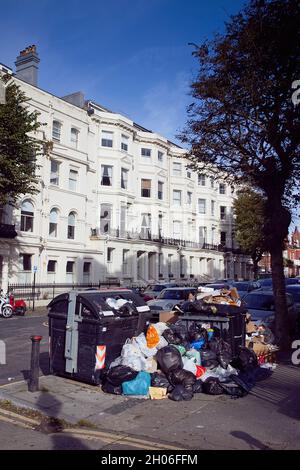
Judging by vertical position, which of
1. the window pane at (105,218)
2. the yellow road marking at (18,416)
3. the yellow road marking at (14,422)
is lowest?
the yellow road marking at (14,422)

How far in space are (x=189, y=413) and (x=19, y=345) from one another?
7.68m

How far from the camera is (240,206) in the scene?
1813 inches

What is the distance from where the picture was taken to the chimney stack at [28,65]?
98.7 feet

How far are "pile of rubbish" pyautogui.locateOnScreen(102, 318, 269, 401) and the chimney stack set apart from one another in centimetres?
2676

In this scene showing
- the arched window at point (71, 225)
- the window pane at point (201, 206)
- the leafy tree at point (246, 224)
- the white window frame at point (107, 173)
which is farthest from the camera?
the window pane at point (201, 206)

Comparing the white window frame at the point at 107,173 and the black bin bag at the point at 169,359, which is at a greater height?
the white window frame at the point at 107,173

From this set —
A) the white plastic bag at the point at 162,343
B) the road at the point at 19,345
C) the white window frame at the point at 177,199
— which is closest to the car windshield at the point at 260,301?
the white plastic bag at the point at 162,343

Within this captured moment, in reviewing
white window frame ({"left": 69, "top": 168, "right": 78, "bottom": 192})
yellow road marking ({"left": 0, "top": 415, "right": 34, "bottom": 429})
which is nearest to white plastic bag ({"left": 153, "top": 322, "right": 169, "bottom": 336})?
yellow road marking ({"left": 0, "top": 415, "right": 34, "bottom": 429})

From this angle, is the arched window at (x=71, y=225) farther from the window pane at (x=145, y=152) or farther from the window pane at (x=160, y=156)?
the window pane at (x=160, y=156)

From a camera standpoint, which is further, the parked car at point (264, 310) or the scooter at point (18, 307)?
the scooter at point (18, 307)

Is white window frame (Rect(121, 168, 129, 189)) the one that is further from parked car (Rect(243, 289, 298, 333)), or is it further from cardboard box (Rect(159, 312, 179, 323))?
cardboard box (Rect(159, 312, 179, 323))
